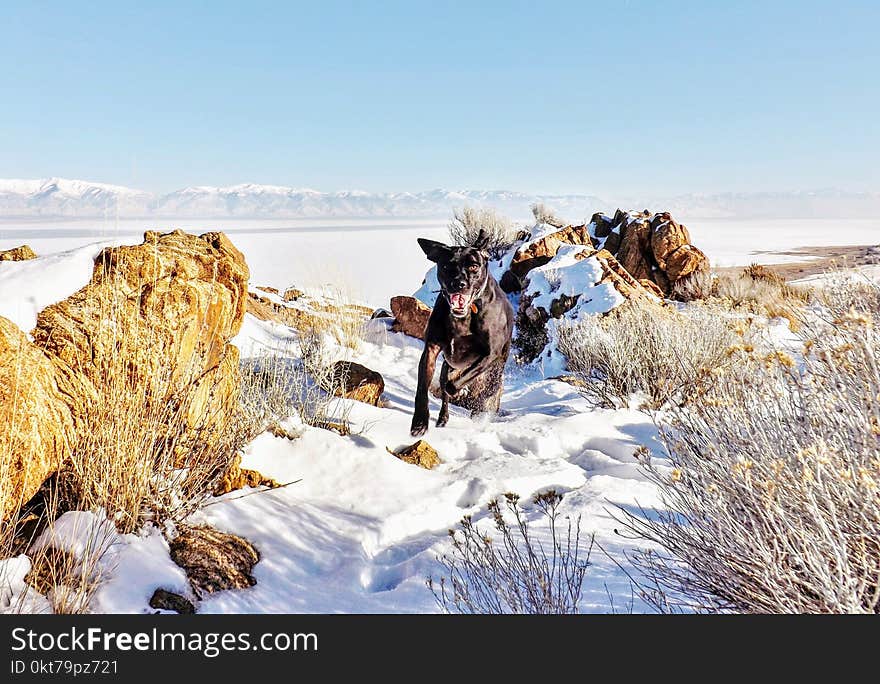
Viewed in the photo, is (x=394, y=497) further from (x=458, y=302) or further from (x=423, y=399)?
(x=458, y=302)

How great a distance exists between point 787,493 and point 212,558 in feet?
7.18

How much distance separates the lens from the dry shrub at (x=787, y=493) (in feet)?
4.94

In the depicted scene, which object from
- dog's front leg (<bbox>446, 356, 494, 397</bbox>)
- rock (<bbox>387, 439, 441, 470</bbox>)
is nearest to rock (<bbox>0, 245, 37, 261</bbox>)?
rock (<bbox>387, 439, 441, 470</bbox>)

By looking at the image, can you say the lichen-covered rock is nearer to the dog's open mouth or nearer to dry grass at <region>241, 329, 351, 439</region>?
dry grass at <region>241, 329, 351, 439</region>

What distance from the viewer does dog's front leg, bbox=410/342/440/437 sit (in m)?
4.25

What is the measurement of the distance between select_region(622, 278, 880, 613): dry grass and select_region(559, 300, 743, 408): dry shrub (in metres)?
3.42

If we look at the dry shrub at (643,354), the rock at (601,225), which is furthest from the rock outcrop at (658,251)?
the dry shrub at (643,354)

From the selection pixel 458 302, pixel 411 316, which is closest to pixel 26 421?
pixel 458 302

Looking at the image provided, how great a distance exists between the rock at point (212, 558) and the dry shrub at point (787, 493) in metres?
1.65

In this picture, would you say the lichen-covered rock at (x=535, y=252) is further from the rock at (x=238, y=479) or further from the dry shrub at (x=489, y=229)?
the rock at (x=238, y=479)

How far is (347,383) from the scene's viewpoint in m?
5.41

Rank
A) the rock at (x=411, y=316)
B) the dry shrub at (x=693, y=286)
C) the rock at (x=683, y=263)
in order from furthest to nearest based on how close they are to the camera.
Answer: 1. the rock at (x=683, y=263)
2. the dry shrub at (x=693, y=286)
3. the rock at (x=411, y=316)

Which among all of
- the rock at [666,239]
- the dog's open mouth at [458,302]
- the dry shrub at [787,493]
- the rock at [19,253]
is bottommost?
the dry shrub at [787,493]
